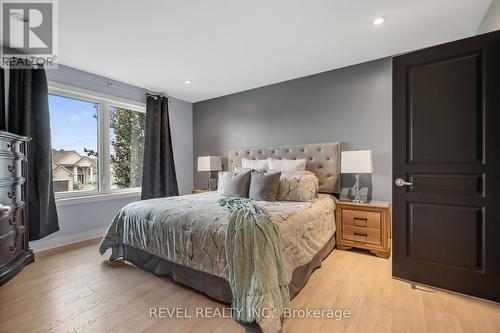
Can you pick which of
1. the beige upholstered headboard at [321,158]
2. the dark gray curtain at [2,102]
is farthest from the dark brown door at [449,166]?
the dark gray curtain at [2,102]

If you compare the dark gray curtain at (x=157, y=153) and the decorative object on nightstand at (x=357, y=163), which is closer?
the decorative object on nightstand at (x=357, y=163)

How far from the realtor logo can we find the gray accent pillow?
2391mm

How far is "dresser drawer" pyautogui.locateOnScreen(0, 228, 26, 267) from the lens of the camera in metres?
2.09

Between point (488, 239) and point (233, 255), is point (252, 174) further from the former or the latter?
point (488, 239)

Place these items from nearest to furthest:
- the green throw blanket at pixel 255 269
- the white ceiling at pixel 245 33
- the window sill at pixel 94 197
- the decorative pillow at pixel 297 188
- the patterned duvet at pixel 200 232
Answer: the green throw blanket at pixel 255 269, the patterned duvet at pixel 200 232, the white ceiling at pixel 245 33, the decorative pillow at pixel 297 188, the window sill at pixel 94 197

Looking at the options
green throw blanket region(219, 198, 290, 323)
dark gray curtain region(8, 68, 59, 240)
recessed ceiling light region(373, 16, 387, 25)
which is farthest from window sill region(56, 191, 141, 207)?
recessed ceiling light region(373, 16, 387, 25)

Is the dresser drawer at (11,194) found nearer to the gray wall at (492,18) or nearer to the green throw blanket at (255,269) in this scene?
the green throw blanket at (255,269)

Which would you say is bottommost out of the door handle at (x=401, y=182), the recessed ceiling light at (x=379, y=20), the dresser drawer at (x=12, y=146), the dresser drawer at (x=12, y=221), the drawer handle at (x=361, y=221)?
the drawer handle at (x=361, y=221)

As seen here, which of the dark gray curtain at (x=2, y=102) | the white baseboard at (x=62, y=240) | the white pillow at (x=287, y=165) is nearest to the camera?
the dark gray curtain at (x=2, y=102)

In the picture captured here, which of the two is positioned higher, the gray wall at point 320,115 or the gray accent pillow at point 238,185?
the gray wall at point 320,115

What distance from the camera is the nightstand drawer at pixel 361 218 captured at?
260 centimetres

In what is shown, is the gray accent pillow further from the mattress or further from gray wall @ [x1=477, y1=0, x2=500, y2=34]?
gray wall @ [x1=477, y1=0, x2=500, y2=34]

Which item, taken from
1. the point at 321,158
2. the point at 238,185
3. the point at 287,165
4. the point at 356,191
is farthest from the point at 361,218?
the point at 238,185

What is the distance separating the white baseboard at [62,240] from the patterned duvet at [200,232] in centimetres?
102
